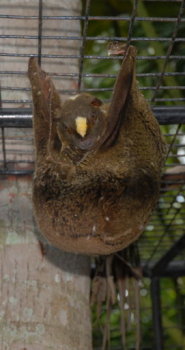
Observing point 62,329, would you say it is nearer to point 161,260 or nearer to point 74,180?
point 74,180

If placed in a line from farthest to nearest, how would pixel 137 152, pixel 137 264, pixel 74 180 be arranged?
pixel 137 264 < pixel 137 152 < pixel 74 180

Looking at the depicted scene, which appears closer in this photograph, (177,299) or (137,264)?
(137,264)

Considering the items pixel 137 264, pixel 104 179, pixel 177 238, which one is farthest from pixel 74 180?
pixel 177 238

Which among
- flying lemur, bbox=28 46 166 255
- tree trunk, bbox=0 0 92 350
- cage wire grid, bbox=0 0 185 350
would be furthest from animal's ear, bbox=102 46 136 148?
tree trunk, bbox=0 0 92 350

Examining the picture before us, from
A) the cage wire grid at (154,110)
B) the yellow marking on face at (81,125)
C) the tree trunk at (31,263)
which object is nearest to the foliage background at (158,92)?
the cage wire grid at (154,110)

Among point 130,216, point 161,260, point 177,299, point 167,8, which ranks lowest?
point 177,299

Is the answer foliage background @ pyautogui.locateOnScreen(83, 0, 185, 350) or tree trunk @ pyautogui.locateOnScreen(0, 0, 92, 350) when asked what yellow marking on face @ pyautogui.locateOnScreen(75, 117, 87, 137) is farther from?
tree trunk @ pyautogui.locateOnScreen(0, 0, 92, 350)

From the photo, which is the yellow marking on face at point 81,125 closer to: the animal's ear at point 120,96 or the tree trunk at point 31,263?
the animal's ear at point 120,96

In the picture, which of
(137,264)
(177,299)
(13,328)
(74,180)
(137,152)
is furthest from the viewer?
(177,299)
